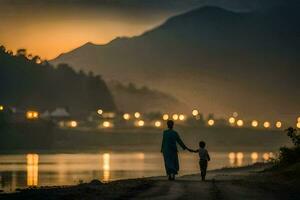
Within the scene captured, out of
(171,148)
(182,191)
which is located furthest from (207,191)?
(171,148)

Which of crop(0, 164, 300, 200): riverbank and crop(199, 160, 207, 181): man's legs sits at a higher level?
crop(199, 160, 207, 181): man's legs

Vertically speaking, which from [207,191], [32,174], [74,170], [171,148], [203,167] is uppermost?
[74,170]

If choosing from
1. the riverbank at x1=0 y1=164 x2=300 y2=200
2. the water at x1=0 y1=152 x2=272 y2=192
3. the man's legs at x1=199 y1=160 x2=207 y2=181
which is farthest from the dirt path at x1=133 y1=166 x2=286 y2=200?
the water at x1=0 y1=152 x2=272 y2=192

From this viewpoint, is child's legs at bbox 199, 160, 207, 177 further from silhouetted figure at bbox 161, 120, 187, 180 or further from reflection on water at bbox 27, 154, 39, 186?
reflection on water at bbox 27, 154, 39, 186

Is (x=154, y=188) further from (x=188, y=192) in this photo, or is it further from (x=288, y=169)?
(x=288, y=169)

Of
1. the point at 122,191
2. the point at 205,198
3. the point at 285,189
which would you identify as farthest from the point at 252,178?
the point at 205,198

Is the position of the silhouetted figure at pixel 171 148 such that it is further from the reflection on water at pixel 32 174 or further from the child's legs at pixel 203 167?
the reflection on water at pixel 32 174

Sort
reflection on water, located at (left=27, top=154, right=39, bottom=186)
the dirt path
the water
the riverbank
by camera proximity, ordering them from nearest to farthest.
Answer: the dirt path
the riverbank
reflection on water, located at (left=27, top=154, right=39, bottom=186)
the water

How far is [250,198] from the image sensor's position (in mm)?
30391

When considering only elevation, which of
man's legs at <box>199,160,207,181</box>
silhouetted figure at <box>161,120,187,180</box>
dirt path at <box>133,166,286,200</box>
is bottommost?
dirt path at <box>133,166,286,200</box>

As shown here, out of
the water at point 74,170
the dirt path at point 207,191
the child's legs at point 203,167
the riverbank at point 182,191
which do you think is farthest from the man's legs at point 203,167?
the water at point 74,170

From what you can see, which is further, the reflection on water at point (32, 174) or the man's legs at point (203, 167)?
the reflection on water at point (32, 174)

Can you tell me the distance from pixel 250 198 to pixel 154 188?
15.5 ft

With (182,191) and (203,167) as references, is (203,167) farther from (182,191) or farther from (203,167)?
(182,191)
